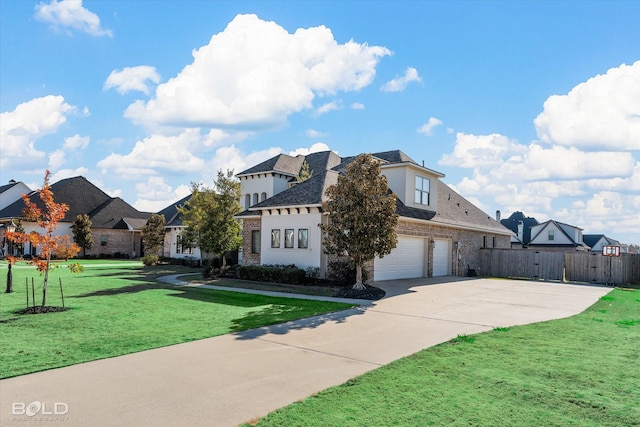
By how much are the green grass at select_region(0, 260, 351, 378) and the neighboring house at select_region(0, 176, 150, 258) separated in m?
26.2

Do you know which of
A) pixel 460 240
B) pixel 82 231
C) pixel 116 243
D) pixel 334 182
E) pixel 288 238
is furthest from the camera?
pixel 116 243

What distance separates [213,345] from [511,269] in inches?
993

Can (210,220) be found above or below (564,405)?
above

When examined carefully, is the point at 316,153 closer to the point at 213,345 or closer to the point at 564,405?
the point at 213,345

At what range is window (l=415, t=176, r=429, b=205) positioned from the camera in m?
24.1

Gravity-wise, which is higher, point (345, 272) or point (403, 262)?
point (403, 262)

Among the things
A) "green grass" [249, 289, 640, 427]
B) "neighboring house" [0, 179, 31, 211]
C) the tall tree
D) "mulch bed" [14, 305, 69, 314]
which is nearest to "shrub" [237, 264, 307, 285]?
"mulch bed" [14, 305, 69, 314]

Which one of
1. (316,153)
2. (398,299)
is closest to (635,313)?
(398,299)

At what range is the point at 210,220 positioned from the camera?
23078 mm

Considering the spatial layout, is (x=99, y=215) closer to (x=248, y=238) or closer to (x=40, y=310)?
(x=248, y=238)

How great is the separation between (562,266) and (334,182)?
1581 cm

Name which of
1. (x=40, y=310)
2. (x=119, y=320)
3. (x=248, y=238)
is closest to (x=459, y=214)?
(x=248, y=238)
